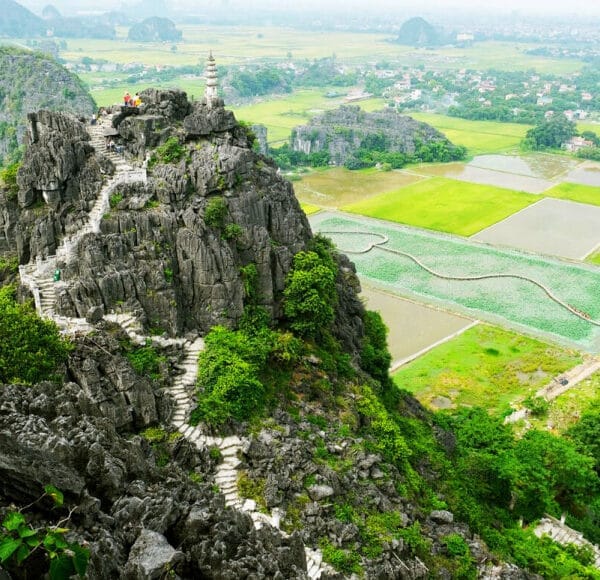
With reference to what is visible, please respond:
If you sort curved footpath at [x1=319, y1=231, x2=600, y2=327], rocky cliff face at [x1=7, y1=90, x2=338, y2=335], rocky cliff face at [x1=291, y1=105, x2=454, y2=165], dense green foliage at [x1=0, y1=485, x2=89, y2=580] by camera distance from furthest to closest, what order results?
1. rocky cliff face at [x1=291, y1=105, x2=454, y2=165]
2. curved footpath at [x1=319, y1=231, x2=600, y2=327]
3. rocky cliff face at [x1=7, y1=90, x2=338, y2=335]
4. dense green foliage at [x1=0, y1=485, x2=89, y2=580]

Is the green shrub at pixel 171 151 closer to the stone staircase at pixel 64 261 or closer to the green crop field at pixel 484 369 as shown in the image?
the stone staircase at pixel 64 261

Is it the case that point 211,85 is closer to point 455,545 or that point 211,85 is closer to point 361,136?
point 455,545

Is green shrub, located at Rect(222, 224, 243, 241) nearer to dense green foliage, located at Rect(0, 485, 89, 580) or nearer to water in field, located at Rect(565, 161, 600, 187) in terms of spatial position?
dense green foliage, located at Rect(0, 485, 89, 580)


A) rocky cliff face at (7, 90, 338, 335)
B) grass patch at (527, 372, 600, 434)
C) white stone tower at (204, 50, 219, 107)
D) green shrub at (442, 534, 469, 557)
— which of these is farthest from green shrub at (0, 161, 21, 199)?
grass patch at (527, 372, 600, 434)

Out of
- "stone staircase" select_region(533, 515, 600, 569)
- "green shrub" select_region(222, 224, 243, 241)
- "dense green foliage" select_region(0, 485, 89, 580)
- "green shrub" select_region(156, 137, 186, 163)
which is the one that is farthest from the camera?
"green shrub" select_region(156, 137, 186, 163)

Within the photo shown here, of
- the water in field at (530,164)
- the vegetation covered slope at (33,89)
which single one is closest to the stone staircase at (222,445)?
the vegetation covered slope at (33,89)

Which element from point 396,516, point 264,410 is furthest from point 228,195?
point 396,516

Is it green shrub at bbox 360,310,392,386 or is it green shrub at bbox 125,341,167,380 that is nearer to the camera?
green shrub at bbox 125,341,167,380
